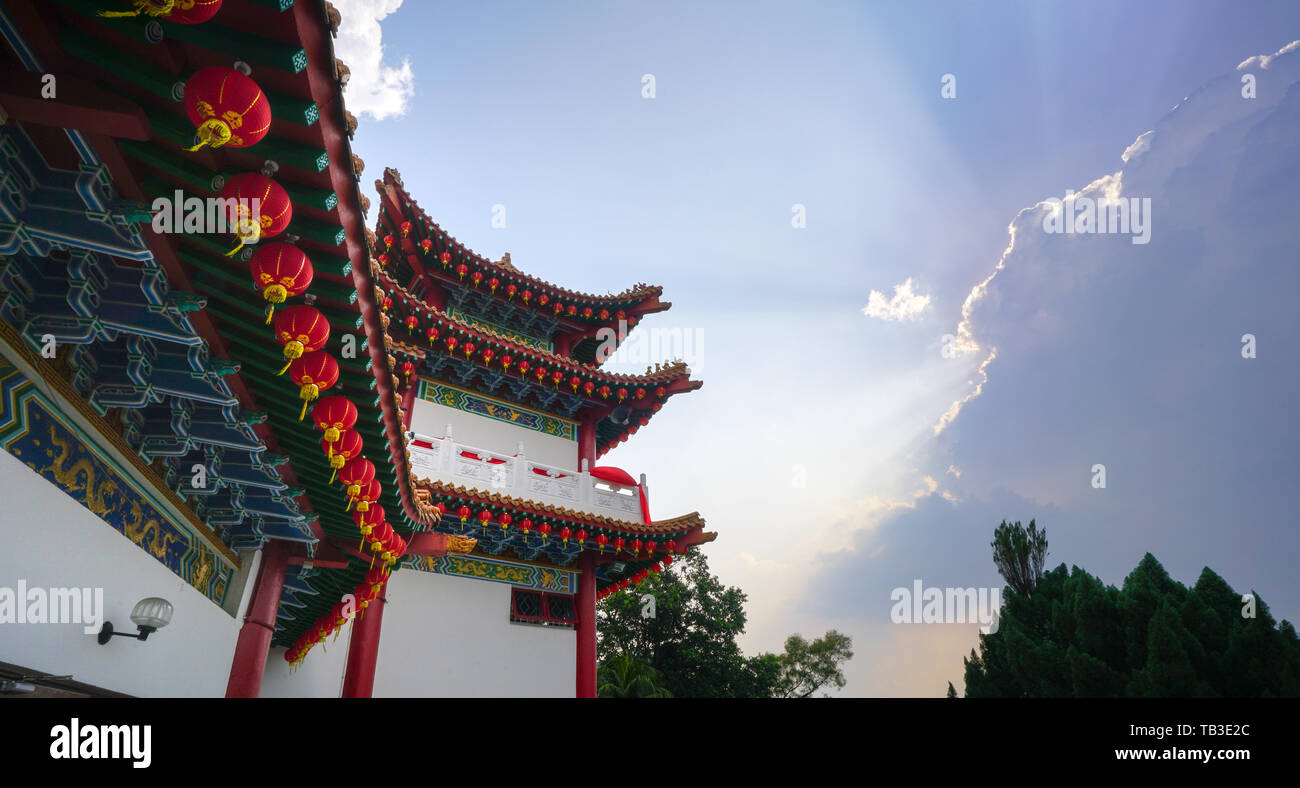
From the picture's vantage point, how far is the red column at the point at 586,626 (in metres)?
11.6

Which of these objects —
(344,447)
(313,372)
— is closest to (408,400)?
(344,447)

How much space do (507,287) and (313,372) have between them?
1077cm

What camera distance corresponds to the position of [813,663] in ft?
121

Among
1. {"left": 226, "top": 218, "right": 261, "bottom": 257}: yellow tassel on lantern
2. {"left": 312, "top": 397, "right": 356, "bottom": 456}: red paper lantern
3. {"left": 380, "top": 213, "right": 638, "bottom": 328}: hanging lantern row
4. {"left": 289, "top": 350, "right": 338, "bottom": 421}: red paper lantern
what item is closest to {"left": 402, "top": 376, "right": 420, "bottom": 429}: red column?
{"left": 380, "top": 213, "right": 638, "bottom": 328}: hanging lantern row

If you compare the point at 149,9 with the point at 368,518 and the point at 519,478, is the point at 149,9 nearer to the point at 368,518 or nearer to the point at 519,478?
the point at 368,518

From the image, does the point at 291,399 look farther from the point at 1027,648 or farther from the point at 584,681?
the point at 1027,648

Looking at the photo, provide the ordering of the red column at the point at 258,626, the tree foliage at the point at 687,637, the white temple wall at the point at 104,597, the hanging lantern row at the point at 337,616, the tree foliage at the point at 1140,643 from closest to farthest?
the white temple wall at the point at 104,597 → the red column at the point at 258,626 → the hanging lantern row at the point at 337,616 → the tree foliage at the point at 1140,643 → the tree foliage at the point at 687,637

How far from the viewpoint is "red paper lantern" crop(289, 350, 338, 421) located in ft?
13.2

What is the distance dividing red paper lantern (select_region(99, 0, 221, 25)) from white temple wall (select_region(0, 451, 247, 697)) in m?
2.44

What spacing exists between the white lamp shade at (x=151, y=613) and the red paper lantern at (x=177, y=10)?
3795 mm

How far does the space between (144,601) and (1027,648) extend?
17715mm

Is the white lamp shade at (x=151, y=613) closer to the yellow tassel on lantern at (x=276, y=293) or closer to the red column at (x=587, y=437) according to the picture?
the yellow tassel on lantern at (x=276, y=293)

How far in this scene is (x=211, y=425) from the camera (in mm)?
4715

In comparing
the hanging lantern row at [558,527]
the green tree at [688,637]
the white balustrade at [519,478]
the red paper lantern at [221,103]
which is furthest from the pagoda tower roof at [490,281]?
the green tree at [688,637]
